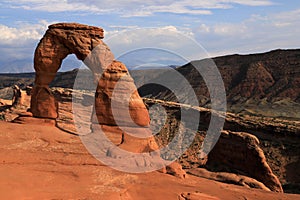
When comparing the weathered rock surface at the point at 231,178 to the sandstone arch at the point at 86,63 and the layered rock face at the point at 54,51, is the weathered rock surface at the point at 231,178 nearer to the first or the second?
the sandstone arch at the point at 86,63

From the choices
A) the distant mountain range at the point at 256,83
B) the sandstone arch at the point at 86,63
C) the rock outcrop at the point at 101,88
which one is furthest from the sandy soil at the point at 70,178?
the distant mountain range at the point at 256,83

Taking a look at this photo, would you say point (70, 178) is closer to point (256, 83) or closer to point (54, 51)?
point (54, 51)

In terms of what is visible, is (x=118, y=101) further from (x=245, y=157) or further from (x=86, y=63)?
(x=245, y=157)

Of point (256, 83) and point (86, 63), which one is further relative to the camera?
point (256, 83)

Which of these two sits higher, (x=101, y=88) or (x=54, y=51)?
(x=54, y=51)

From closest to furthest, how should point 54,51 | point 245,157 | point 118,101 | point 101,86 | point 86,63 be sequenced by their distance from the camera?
point 118,101 → point 101,86 → point 86,63 → point 54,51 → point 245,157

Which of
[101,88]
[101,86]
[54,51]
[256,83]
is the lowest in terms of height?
[256,83]

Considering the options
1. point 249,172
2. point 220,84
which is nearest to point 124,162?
point 249,172

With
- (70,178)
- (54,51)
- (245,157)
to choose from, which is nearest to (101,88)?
(54,51)

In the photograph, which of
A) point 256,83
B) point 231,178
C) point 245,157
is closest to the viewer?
point 231,178

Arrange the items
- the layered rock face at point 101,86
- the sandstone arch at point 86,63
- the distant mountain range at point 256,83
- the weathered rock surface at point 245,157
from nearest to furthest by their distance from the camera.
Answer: the layered rock face at point 101,86 < the sandstone arch at point 86,63 < the weathered rock surface at point 245,157 < the distant mountain range at point 256,83

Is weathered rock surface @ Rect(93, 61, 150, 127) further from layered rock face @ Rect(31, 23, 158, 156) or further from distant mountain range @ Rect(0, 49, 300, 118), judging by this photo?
distant mountain range @ Rect(0, 49, 300, 118)

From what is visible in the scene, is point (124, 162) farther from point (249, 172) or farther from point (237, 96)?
point (237, 96)

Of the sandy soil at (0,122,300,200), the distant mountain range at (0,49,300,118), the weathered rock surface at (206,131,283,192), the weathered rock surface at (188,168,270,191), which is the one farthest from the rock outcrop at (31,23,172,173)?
the distant mountain range at (0,49,300,118)
